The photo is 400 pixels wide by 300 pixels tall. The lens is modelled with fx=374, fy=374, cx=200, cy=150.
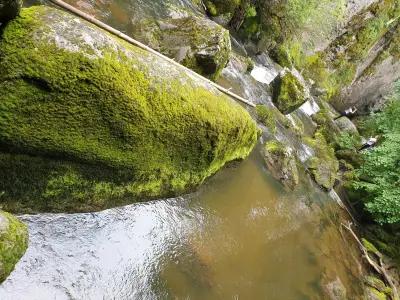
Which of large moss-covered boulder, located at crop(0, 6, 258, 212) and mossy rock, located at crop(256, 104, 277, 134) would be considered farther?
mossy rock, located at crop(256, 104, 277, 134)

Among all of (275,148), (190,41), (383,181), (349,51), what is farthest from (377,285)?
(349,51)

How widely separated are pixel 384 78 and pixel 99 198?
2357cm

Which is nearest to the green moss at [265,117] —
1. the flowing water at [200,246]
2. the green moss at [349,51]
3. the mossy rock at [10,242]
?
the flowing water at [200,246]

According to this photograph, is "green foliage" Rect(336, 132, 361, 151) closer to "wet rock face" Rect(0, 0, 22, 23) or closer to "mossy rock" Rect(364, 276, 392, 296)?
"mossy rock" Rect(364, 276, 392, 296)

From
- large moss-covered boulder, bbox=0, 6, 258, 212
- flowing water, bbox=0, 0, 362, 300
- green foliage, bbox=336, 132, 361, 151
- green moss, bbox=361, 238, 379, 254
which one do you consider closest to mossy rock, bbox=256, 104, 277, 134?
flowing water, bbox=0, 0, 362, 300

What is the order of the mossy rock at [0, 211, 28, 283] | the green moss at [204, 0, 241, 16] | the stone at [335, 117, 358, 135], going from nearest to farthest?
the mossy rock at [0, 211, 28, 283]
the green moss at [204, 0, 241, 16]
the stone at [335, 117, 358, 135]

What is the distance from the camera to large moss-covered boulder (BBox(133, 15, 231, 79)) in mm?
9312

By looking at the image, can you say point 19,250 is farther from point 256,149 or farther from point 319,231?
point 319,231

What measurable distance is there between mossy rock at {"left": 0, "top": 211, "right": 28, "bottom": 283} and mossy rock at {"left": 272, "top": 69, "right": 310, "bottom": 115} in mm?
11360

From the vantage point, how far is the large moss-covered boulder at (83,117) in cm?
425

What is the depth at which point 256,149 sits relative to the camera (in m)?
10.1

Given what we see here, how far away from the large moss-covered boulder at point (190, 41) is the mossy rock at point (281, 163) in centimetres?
257

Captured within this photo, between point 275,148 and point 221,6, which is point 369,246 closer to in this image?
point 275,148

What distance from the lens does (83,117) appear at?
15.3 feet
